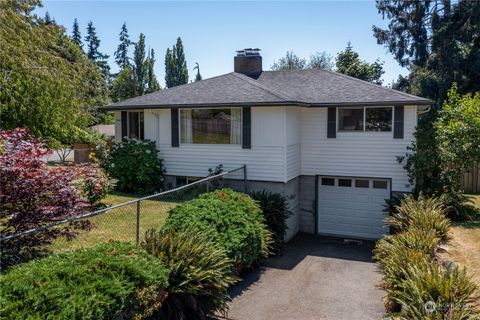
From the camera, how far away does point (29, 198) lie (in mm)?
6500

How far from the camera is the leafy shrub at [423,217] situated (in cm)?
922

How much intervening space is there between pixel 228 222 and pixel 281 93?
5775 mm

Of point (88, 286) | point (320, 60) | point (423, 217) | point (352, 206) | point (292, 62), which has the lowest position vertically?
point (352, 206)

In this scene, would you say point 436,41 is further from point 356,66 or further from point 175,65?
point 175,65

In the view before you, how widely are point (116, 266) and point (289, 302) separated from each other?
4.31 meters

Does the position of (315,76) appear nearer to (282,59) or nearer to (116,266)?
(116,266)

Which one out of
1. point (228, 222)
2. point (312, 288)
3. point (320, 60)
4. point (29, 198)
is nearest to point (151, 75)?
point (320, 60)

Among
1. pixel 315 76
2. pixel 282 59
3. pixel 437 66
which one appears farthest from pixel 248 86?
pixel 282 59

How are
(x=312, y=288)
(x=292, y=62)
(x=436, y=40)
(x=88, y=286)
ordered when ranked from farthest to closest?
1. (x=292, y=62)
2. (x=436, y=40)
3. (x=312, y=288)
4. (x=88, y=286)

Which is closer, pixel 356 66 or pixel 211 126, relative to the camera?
pixel 211 126

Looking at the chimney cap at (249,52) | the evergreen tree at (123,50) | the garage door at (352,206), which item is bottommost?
the garage door at (352,206)

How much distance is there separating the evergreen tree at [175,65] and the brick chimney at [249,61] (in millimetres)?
32140

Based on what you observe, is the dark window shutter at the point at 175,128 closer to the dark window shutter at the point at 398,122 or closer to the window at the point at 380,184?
the window at the point at 380,184

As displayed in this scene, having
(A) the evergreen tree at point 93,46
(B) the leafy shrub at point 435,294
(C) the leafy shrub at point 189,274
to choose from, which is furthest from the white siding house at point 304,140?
(A) the evergreen tree at point 93,46
